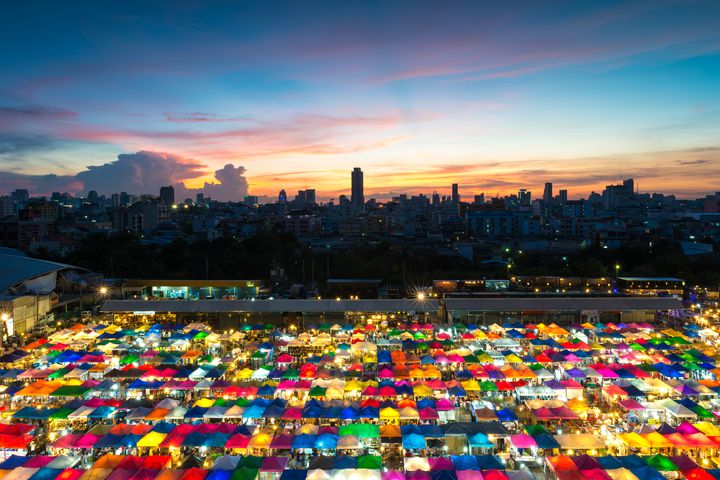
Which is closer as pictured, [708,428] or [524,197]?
[708,428]

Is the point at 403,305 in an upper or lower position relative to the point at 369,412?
upper

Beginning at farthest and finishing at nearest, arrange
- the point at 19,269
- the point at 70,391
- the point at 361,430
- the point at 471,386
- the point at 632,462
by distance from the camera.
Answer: the point at 19,269, the point at 471,386, the point at 70,391, the point at 361,430, the point at 632,462

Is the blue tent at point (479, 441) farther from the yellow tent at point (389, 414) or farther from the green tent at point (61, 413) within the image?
the green tent at point (61, 413)

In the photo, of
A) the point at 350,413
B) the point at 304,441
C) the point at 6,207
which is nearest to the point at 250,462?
the point at 304,441

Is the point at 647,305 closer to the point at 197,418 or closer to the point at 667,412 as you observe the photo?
the point at 667,412

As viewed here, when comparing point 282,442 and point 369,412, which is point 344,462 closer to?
point 282,442

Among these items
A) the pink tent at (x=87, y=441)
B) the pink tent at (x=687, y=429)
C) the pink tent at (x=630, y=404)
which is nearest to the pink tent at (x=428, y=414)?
the pink tent at (x=630, y=404)

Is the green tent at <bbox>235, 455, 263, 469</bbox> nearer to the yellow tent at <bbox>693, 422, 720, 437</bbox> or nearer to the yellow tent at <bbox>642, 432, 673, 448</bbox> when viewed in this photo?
the yellow tent at <bbox>642, 432, 673, 448</bbox>

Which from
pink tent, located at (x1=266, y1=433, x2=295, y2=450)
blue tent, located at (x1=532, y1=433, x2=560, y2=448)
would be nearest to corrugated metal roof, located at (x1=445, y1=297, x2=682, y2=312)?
blue tent, located at (x1=532, y1=433, x2=560, y2=448)

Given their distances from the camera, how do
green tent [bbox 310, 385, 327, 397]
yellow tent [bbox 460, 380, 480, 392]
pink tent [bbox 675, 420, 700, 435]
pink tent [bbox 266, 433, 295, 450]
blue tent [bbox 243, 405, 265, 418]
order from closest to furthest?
pink tent [bbox 266, 433, 295, 450]
pink tent [bbox 675, 420, 700, 435]
blue tent [bbox 243, 405, 265, 418]
green tent [bbox 310, 385, 327, 397]
yellow tent [bbox 460, 380, 480, 392]
